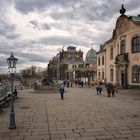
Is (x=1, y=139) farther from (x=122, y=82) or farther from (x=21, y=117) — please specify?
(x=122, y=82)

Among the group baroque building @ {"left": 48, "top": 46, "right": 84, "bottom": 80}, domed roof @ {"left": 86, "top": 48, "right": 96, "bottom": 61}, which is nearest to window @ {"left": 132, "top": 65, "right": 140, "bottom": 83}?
domed roof @ {"left": 86, "top": 48, "right": 96, "bottom": 61}

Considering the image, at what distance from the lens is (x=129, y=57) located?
151 ft

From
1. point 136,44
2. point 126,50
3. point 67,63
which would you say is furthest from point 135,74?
point 67,63

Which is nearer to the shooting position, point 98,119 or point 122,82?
point 98,119

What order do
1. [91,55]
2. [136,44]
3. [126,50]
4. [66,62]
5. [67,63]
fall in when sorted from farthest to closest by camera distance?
[66,62] < [67,63] < [91,55] < [126,50] < [136,44]

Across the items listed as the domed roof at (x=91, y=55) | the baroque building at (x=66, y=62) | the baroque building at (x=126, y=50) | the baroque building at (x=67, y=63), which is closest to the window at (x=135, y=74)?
the baroque building at (x=126, y=50)

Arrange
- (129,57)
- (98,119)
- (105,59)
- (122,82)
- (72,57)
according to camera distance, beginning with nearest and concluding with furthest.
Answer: (98,119), (129,57), (122,82), (105,59), (72,57)

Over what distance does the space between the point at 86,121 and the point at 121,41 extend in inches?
1416

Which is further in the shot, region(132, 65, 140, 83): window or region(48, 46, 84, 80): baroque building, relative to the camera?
region(48, 46, 84, 80): baroque building

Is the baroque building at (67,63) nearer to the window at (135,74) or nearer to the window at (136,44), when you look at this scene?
the window at (136,44)

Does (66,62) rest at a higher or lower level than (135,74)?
higher

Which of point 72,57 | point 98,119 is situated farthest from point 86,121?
point 72,57

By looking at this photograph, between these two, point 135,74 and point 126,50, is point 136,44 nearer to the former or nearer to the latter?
point 126,50

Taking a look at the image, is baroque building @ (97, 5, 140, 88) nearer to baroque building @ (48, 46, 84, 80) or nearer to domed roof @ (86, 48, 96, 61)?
domed roof @ (86, 48, 96, 61)
